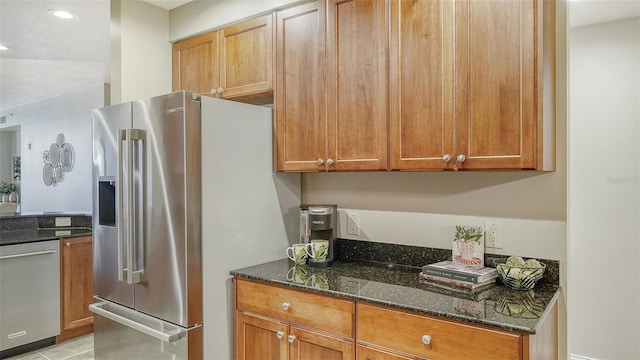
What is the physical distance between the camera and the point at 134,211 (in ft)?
7.16

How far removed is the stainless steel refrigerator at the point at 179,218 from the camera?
2.00 m

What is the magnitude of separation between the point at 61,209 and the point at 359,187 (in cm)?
583

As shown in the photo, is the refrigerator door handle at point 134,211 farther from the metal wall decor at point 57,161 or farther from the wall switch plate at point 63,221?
the metal wall decor at point 57,161

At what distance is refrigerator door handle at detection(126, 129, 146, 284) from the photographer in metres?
2.16

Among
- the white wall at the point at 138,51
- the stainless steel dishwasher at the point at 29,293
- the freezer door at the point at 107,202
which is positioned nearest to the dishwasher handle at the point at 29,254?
the stainless steel dishwasher at the point at 29,293

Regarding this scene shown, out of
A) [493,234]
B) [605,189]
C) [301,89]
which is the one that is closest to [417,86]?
[301,89]

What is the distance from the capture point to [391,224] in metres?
2.30

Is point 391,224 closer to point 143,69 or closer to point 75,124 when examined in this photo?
point 143,69

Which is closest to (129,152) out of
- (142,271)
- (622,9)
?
(142,271)

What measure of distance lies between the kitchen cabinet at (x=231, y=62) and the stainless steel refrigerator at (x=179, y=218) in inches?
10.6

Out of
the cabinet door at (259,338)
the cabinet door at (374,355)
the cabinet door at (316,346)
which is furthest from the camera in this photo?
the cabinet door at (259,338)

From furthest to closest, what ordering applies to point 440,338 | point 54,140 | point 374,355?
1. point 54,140
2. point 374,355
3. point 440,338

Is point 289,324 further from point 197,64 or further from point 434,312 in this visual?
point 197,64

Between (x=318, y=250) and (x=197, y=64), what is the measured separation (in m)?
1.52
